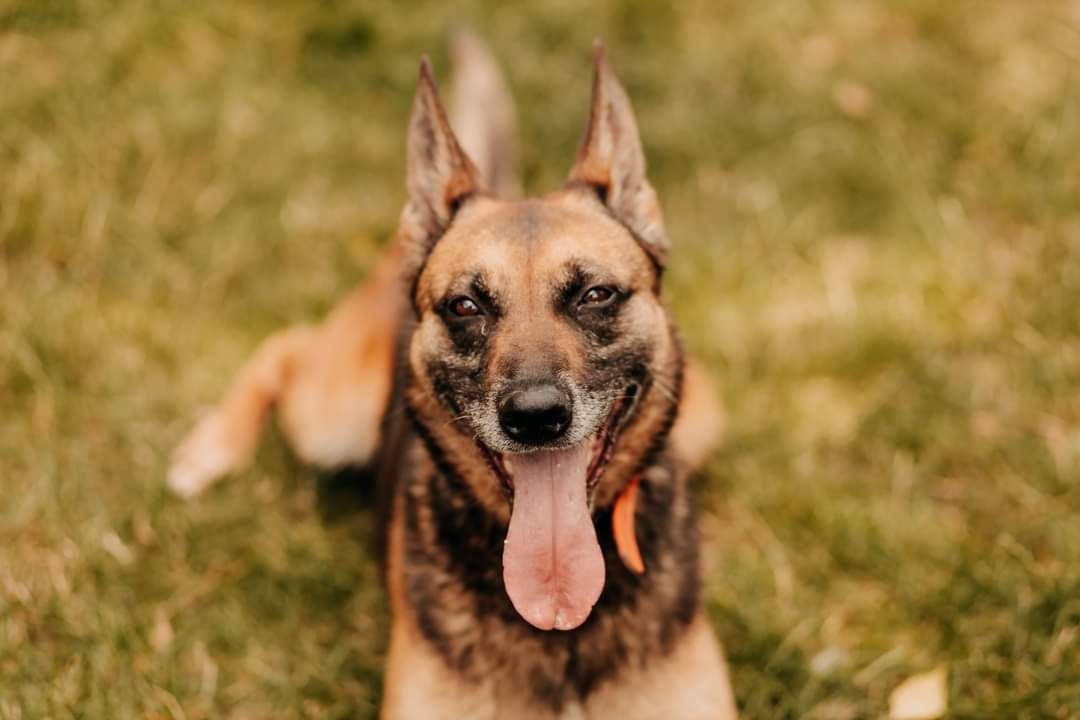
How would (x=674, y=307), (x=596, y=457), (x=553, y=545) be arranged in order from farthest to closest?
(x=674, y=307) → (x=596, y=457) → (x=553, y=545)

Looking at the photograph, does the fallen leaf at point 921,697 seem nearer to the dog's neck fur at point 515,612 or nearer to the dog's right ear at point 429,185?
the dog's neck fur at point 515,612

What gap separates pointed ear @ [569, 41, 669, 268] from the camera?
11.3 feet

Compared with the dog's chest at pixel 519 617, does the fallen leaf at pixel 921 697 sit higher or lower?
lower

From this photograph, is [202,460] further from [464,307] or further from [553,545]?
[553,545]

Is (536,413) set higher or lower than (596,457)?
higher

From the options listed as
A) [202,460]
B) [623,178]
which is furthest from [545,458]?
[202,460]

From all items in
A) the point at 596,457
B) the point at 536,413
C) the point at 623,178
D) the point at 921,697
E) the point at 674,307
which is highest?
the point at 623,178

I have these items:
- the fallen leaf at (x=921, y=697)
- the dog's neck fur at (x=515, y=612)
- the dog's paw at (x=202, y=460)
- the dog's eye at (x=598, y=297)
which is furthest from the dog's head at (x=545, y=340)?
the dog's paw at (x=202, y=460)

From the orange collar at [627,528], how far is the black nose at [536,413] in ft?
1.54

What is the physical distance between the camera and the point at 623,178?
3480 mm

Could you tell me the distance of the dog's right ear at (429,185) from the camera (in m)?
3.44

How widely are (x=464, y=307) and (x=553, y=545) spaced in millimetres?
770

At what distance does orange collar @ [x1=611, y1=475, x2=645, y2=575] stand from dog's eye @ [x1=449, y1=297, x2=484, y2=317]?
708 mm

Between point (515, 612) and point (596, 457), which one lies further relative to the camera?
point (515, 612)
